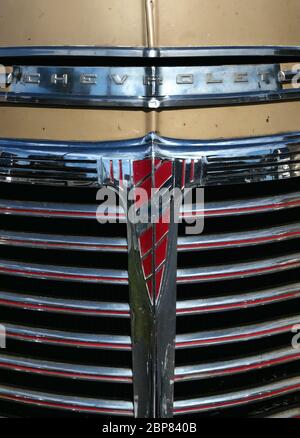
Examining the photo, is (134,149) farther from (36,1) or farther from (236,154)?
(36,1)

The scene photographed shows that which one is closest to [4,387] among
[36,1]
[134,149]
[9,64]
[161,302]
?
[161,302]

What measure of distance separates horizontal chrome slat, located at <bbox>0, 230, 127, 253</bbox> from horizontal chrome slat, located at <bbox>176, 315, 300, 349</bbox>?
0.44 meters

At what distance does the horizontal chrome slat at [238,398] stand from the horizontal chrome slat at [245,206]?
76 centimetres

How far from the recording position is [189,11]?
6.29 ft

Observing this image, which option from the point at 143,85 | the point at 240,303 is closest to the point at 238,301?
the point at 240,303

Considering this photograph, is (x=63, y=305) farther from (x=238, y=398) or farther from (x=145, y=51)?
(x=145, y=51)

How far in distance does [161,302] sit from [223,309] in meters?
0.25

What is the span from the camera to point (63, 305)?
214 cm

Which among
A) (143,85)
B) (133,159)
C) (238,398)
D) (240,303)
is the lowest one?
(238,398)

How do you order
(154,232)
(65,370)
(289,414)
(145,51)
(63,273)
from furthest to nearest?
(289,414), (65,370), (63,273), (154,232), (145,51)

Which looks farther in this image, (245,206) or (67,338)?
(67,338)

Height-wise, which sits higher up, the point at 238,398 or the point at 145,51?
the point at 145,51

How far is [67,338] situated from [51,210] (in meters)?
0.51

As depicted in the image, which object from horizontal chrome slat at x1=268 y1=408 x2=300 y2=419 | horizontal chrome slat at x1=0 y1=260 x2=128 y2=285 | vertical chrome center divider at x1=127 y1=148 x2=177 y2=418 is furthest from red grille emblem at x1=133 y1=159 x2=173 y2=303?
horizontal chrome slat at x1=268 y1=408 x2=300 y2=419
